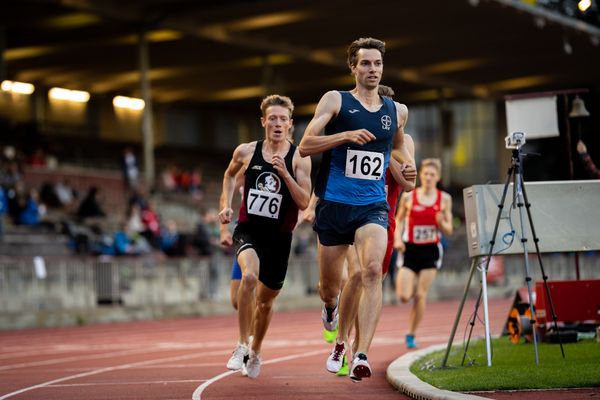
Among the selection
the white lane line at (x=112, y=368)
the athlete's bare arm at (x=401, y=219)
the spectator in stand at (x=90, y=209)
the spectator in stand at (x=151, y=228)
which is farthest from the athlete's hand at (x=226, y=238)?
the spectator in stand at (x=90, y=209)

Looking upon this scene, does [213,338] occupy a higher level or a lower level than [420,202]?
lower

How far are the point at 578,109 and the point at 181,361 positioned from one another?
5.34m

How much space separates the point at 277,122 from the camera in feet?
36.4

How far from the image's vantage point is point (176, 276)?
93.6ft

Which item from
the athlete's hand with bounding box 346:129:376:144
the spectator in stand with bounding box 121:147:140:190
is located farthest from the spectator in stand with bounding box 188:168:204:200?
the athlete's hand with bounding box 346:129:376:144

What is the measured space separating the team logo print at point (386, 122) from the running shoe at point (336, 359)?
6.11ft

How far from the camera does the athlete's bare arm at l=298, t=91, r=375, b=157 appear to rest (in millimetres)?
9172

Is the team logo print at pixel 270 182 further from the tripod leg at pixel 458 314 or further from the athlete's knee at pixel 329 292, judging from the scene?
the tripod leg at pixel 458 314

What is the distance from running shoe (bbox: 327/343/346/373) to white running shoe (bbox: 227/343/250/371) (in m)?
1.27

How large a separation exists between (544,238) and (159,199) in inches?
1201

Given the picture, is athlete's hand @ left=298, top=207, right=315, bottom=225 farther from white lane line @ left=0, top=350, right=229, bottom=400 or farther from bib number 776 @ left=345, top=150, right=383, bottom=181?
white lane line @ left=0, top=350, right=229, bottom=400

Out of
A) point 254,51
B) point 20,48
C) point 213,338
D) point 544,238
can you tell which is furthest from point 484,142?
point 544,238

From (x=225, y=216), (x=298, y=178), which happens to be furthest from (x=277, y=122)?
(x=225, y=216)

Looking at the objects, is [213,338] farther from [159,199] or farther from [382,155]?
[159,199]
